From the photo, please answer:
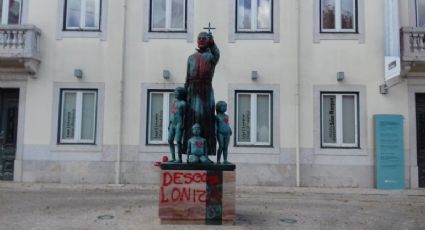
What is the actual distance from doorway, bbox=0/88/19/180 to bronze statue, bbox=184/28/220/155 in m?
9.77

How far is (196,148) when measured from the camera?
786cm

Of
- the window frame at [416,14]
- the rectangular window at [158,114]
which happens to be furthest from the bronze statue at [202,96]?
the window frame at [416,14]

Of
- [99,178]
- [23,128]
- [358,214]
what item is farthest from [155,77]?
[358,214]

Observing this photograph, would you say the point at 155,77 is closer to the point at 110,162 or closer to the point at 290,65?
the point at 110,162

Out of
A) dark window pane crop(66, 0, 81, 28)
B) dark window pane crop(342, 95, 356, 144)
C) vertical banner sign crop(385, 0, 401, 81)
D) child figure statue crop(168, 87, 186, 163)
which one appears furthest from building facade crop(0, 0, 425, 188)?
child figure statue crop(168, 87, 186, 163)

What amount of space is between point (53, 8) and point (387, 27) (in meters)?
11.4

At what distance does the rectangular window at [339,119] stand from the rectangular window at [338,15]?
2.35m

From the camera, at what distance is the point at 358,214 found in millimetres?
9406

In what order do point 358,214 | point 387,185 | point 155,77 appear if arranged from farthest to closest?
1. point 155,77
2. point 387,185
3. point 358,214

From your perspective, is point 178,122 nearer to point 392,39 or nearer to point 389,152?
point 389,152

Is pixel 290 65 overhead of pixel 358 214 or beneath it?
overhead

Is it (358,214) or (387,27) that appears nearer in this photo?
(358,214)

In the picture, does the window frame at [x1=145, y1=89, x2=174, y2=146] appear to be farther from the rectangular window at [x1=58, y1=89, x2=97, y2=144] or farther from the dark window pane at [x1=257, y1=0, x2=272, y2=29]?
the dark window pane at [x1=257, y1=0, x2=272, y2=29]

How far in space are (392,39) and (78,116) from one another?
1080cm
